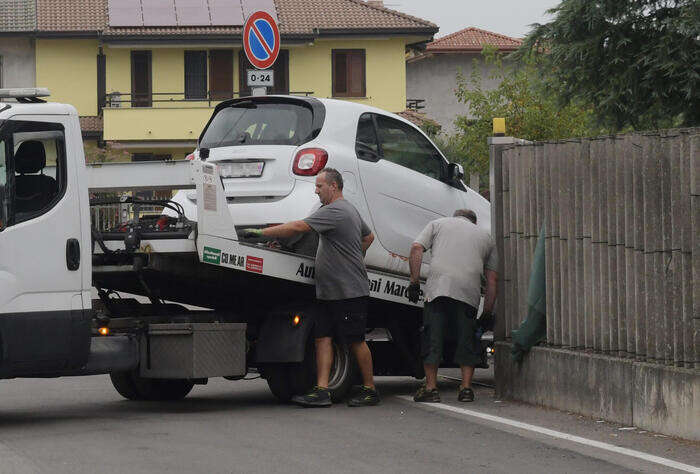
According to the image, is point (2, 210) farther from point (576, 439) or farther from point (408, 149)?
point (408, 149)

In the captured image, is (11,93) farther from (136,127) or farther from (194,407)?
(136,127)

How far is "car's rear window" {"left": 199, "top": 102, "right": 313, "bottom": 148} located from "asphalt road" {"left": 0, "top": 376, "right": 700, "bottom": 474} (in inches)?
89.0

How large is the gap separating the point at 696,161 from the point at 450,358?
153 inches

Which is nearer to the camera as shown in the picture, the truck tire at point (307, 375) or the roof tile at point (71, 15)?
the truck tire at point (307, 375)

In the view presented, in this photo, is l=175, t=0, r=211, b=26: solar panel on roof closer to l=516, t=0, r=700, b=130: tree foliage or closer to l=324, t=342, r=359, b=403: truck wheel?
l=516, t=0, r=700, b=130: tree foliage

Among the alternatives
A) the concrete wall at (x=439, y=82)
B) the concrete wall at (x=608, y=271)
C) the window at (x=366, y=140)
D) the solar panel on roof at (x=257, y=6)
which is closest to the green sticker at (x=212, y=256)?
the window at (x=366, y=140)

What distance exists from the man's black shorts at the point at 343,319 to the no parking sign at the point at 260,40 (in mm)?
4864

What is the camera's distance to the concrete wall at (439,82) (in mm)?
60844

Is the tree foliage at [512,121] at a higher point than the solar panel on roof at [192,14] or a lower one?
lower

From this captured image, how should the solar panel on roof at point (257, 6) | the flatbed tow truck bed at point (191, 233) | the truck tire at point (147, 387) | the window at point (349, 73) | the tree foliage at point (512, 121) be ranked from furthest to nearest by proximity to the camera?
the window at point (349, 73) < the solar panel on roof at point (257, 6) < the tree foliage at point (512, 121) < the truck tire at point (147, 387) < the flatbed tow truck bed at point (191, 233)

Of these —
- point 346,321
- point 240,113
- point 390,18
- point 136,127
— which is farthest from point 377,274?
point 390,18

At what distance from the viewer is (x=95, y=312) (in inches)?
440

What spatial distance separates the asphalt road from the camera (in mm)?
8422

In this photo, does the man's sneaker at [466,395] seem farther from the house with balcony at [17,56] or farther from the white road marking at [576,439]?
the house with balcony at [17,56]
